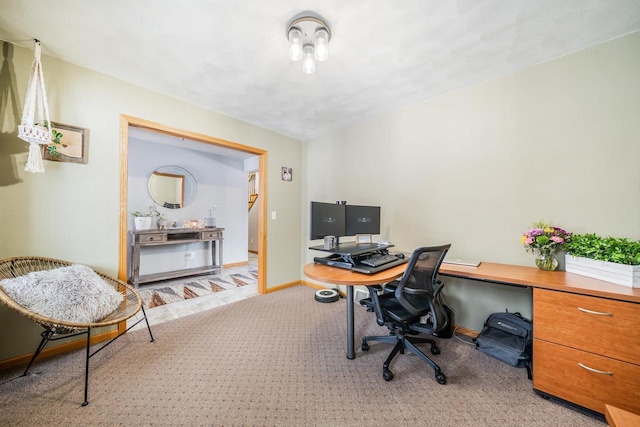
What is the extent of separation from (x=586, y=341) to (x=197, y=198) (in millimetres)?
5359

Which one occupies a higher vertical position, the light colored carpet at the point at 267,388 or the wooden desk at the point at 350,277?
the wooden desk at the point at 350,277

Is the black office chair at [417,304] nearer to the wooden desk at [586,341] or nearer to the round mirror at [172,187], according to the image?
the wooden desk at [586,341]

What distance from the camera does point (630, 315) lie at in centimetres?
125

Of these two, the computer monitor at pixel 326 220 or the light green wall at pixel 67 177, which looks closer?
the light green wall at pixel 67 177

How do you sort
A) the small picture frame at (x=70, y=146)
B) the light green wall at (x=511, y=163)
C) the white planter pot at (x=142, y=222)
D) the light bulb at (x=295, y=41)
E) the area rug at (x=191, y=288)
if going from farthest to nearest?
the white planter pot at (x=142, y=222) < the area rug at (x=191, y=288) < the small picture frame at (x=70, y=146) < the light green wall at (x=511, y=163) < the light bulb at (x=295, y=41)

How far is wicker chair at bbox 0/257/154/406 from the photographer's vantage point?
4.59 ft

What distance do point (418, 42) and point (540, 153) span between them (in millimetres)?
1392

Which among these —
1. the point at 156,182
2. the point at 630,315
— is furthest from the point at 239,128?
the point at 630,315

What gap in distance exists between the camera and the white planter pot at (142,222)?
388cm

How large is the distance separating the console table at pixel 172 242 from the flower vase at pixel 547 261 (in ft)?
15.0

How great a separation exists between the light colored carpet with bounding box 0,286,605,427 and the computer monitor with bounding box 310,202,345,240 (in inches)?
39.1

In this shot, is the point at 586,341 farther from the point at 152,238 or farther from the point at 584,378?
the point at 152,238

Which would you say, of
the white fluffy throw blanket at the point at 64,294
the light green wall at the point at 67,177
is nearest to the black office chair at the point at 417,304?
the white fluffy throw blanket at the point at 64,294

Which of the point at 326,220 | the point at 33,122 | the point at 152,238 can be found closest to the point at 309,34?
the point at 326,220
